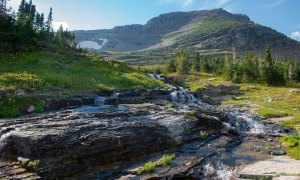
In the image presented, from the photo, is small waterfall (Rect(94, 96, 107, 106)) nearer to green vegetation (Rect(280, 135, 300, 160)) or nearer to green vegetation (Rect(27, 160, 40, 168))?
green vegetation (Rect(27, 160, 40, 168))

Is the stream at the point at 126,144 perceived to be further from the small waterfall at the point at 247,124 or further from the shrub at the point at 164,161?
the small waterfall at the point at 247,124

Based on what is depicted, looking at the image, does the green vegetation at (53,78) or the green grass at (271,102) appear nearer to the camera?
the green vegetation at (53,78)

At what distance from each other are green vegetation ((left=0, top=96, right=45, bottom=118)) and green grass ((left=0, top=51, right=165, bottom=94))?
339 centimetres

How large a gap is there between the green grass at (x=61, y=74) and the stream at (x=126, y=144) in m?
6.86

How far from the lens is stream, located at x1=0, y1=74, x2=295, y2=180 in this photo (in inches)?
907

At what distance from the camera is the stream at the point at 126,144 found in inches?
907

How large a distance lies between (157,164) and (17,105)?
60.5 ft

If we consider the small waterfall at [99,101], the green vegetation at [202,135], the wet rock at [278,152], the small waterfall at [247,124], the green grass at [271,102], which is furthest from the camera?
the green grass at [271,102]

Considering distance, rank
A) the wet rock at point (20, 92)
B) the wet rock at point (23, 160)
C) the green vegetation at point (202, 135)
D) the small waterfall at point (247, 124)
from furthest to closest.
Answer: the small waterfall at point (247, 124) → the wet rock at point (20, 92) → the green vegetation at point (202, 135) → the wet rock at point (23, 160)

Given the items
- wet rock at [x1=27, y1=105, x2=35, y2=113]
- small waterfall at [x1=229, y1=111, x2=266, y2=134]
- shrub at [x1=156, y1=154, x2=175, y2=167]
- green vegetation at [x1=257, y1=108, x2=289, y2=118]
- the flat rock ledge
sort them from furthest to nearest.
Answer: green vegetation at [x1=257, y1=108, x2=289, y2=118] < small waterfall at [x1=229, y1=111, x2=266, y2=134] < wet rock at [x1=27, y1=105, x2=35, y2=113] < shrub at [x1=156, y1=154, x2=175, y2=167] < the flat rock ledge

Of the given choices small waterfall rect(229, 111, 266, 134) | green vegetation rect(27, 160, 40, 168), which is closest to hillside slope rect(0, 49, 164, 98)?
green vegetation rect(27, 160, 40, 168)

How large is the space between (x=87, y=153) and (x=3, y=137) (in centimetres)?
624

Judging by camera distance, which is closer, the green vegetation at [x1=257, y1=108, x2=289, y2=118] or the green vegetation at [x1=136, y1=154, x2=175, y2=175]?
the green vegetation at [x1=136, y1=154, x2=175, y2=175]

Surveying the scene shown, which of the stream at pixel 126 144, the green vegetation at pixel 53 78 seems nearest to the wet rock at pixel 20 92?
the green vegetation at pixel 53 78
